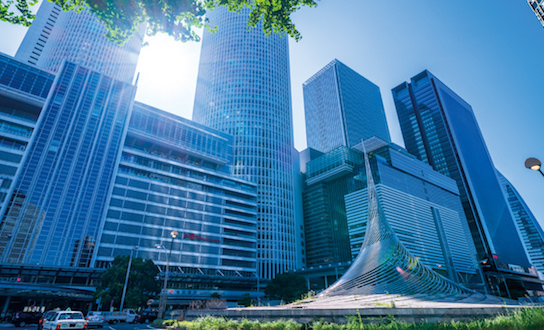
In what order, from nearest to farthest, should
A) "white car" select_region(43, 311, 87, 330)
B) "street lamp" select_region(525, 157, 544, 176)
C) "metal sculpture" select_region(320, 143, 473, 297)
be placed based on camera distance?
"street lamp" select_region(525, 157, 544, 176) < "white car" select_region(43, 311, 87, 330) < "metal sculpture" select_region(320, 143, 473, 297)

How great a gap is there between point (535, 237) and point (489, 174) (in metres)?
58.6

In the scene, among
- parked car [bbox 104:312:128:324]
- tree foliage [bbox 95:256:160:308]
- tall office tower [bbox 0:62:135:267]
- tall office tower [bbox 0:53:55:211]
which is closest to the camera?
parked car [bbox 104:312:128:324]

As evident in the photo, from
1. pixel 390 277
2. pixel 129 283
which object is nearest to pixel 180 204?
pixel 129 283

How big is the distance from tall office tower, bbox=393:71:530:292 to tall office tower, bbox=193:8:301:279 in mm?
84241

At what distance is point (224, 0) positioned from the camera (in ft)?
33.9

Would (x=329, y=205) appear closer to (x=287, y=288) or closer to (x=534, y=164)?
(x=287, y=288)

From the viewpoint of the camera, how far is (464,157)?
146000mm

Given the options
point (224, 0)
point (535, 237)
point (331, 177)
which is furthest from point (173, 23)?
point (535, 237)

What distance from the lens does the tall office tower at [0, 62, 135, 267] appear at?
5575 cm

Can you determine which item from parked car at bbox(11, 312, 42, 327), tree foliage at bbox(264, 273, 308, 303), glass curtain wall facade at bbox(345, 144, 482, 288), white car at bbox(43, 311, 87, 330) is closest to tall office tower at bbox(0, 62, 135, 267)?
parked car at bbox(11, 312, 42, 327)

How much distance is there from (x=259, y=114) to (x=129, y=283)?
85420mm

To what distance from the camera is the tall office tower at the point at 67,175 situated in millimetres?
55750

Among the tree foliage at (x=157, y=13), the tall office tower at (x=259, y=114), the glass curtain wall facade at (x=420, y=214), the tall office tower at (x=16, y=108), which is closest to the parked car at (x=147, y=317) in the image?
the tree foliage at (x=157, y=13)

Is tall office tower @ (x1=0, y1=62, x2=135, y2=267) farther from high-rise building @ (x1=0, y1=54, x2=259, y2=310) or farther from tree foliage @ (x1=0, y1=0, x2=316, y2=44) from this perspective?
tree foliage @ (x1=0, y1=0, x2=316, y2=44)
